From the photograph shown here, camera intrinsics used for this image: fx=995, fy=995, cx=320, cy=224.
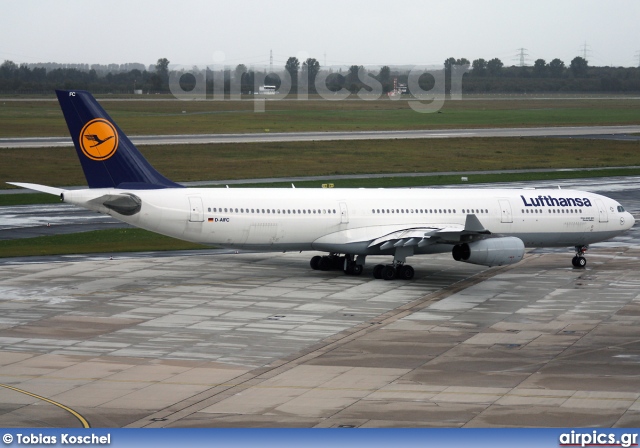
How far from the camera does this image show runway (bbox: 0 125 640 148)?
111875mm

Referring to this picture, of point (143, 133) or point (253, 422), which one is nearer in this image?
point (253, 422)

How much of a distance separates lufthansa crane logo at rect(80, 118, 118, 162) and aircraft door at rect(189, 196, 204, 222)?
406 cm

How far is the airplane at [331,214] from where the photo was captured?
143ft

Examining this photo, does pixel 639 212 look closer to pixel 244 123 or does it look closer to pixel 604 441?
pixel 604 441

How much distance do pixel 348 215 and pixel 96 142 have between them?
1209 cm

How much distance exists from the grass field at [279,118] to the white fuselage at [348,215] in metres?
82.1

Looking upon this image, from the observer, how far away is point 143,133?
412 feet

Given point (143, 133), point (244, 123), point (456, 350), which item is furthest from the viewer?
point (244, 123)

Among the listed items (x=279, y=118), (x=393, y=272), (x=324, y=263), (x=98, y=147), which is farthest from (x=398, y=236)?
(x=279, y=118)

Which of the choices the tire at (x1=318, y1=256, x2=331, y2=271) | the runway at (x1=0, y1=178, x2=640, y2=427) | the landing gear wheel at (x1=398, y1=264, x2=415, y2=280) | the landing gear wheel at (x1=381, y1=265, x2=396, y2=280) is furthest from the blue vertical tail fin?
the landing gear wheel at (x1=398, y1=264, x2=415, y2=280)

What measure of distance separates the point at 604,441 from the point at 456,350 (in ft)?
36.1

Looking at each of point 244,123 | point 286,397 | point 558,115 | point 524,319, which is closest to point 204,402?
point 286,397

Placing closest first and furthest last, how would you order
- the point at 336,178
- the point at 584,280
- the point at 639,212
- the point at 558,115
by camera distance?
1. the point at 584,280
2. the point at 639,212
3. the point at 336,178
4. the point at 558,115

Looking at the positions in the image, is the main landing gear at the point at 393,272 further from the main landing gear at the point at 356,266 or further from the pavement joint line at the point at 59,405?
the pavement joint line at the point at 59,405
